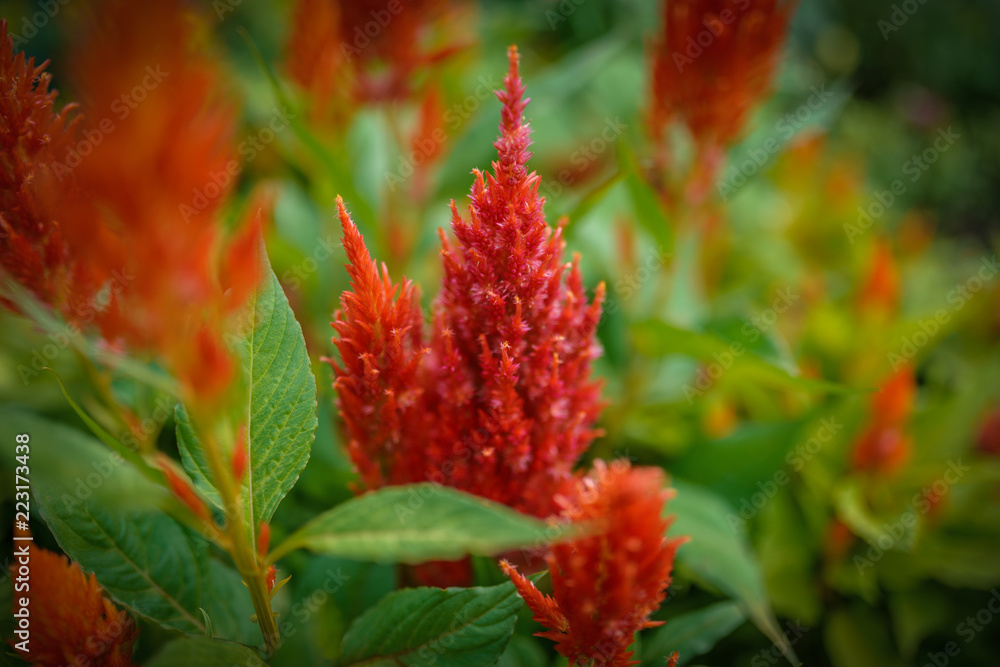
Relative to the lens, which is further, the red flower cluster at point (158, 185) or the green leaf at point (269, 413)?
the green leaf at point (269, 413)

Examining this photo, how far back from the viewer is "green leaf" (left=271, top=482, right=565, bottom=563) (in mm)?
609

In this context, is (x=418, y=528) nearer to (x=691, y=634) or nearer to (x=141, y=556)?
(x=141, y=556)

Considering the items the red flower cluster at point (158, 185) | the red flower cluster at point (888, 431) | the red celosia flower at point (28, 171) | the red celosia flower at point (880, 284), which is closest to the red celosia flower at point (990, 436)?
the red flower cluster at point (888, 431)

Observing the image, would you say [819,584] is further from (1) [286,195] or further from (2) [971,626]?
(1) [286,195]

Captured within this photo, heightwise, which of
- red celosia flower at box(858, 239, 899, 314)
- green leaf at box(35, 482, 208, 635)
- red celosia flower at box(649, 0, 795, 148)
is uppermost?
red celosia flower at box(649, 0, 795, 148)

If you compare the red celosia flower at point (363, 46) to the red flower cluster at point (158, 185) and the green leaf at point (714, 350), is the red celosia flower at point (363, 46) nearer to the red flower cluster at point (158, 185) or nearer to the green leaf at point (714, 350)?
the green leaf at point (714, 350)

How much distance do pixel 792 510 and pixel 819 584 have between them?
232mm

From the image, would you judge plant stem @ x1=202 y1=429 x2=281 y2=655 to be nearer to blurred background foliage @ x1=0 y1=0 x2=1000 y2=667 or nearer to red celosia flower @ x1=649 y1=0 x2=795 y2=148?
blurred background foliage @ x1=0 y1=0 x2=1000 y2=667

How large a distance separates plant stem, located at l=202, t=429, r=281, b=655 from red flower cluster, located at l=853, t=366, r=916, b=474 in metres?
1.63

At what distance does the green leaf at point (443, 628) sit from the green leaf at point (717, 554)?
1.85 feet

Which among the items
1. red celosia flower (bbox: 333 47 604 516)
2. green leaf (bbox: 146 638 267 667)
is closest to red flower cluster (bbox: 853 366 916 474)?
red celosia flower (bbox: 333 47 604 516)

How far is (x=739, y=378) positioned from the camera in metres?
1.74

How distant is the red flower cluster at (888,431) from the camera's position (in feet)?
5.62

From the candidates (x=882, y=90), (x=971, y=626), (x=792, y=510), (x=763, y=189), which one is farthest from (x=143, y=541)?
(x=882, y=90)
